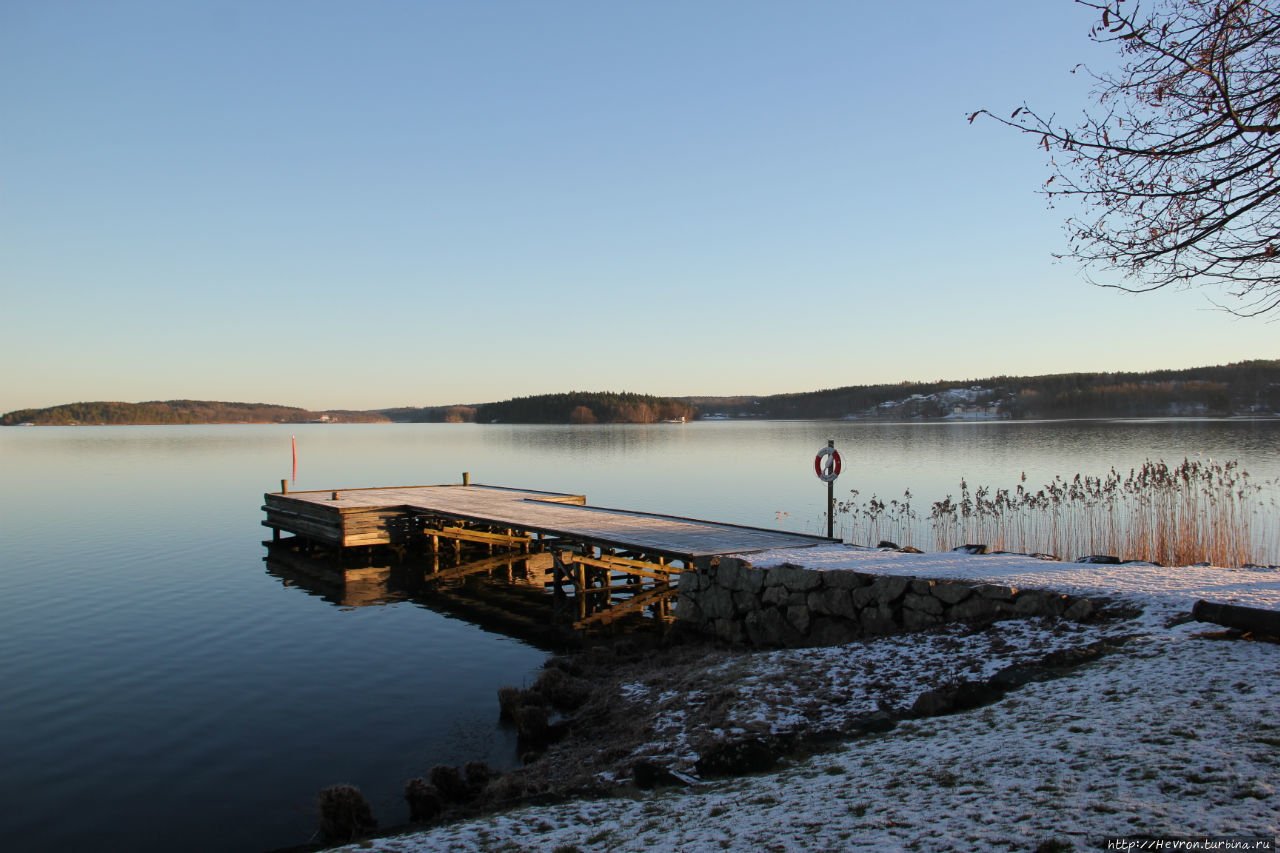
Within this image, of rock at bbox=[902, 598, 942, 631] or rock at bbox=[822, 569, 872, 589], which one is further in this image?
rock at bbox=[822, 569, 872, 589]

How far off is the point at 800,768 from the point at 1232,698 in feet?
8.87

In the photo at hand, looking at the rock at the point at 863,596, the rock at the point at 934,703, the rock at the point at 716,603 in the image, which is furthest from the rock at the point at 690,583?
the rock at the point at 934,703

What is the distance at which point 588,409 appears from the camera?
132 m

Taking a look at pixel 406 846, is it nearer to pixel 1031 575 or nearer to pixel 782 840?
pixel 782 840

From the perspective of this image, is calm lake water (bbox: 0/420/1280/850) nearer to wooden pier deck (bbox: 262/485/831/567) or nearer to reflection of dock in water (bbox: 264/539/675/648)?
reflection of dock in water (bbox: 264/539/675/648)

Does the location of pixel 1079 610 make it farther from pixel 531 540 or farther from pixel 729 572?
pixel 531 540

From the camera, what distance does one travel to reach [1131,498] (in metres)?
21.6

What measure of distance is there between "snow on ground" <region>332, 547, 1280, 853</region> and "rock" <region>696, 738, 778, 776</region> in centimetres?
18

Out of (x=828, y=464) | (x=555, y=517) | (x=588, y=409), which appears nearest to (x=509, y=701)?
(x=828, y=464)

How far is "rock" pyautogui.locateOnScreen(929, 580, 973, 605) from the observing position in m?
8.28

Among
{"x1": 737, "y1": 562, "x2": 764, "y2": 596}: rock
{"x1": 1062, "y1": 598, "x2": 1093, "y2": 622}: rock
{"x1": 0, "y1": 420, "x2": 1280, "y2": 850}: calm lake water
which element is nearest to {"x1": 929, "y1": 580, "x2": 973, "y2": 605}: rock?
{"x1": 1062, "y1": 598, "x2": 1093, "y2": 622}: rock

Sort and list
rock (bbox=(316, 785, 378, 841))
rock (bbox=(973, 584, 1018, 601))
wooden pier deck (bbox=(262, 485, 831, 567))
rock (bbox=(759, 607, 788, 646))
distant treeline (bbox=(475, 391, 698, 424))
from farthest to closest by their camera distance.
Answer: distant treeline (bbox=(475, 391, 698, 424)), wooden pier deck (bbox=(262, 485, 831, 567)), rock (bbox=(759, 607, 788, 646)), rock (bbox=(973, 584, 1018, 601)), rock (bbox=(316, 785, 378, 841))

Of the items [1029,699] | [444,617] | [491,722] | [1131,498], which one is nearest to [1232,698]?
[1029,699]

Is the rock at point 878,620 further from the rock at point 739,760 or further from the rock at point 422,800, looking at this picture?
the rock at point 422,800
